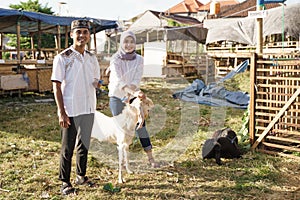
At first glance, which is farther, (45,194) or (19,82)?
(19,82)

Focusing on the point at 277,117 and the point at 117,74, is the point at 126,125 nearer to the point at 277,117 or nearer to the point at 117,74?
the point at 117,74

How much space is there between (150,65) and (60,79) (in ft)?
55.6

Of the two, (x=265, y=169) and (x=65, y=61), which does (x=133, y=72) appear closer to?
(x=65, y=61)

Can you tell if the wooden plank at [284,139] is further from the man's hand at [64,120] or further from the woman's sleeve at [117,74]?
the man's hand at [64,120]

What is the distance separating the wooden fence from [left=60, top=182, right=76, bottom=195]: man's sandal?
2952 millimetres

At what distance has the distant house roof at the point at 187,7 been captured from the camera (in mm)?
54531

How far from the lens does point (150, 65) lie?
20.2 metres

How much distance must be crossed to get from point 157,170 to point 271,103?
6.94 feet

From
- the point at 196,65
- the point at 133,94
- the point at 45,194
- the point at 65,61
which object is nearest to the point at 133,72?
the point at 133,94

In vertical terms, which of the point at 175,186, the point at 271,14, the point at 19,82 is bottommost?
the point at 175,186

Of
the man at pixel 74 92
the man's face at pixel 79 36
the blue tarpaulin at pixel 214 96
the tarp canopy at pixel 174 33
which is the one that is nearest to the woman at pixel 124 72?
the man at pixel 74 92

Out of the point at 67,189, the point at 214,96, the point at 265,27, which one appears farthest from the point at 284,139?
the point at 265,27

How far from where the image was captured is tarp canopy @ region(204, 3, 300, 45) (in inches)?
432

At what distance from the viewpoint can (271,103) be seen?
16.9 ft
